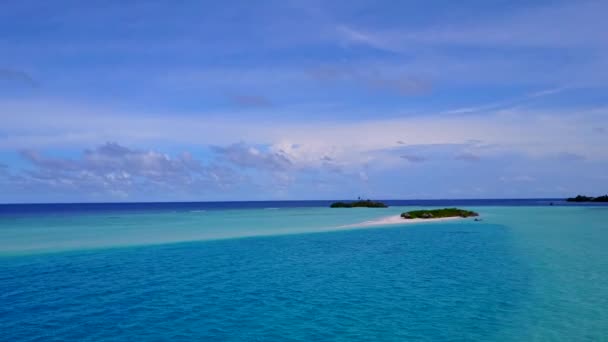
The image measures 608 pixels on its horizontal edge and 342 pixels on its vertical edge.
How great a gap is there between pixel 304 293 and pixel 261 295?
2174 mm

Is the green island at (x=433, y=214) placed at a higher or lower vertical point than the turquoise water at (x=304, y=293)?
higher

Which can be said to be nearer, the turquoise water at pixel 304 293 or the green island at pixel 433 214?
the turquoise water at pixel 304 293

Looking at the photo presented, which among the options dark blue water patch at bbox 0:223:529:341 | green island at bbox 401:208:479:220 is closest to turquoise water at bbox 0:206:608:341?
dark blue water patch at bbox 0:223:529:341

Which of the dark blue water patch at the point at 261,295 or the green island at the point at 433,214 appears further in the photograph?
the green island at the point at 433,214

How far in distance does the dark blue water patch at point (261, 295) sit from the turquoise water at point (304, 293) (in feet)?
0.23

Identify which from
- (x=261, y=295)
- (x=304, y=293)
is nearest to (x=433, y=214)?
(x=304, y=293)

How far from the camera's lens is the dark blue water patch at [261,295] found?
1709 centimetres

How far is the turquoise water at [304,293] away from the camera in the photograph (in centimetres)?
1703

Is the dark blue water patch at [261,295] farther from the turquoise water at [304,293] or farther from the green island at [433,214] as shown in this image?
the green island at [433,214]

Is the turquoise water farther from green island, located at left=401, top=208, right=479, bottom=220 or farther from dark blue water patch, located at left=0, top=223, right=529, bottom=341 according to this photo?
green island, located at left=401, top=208, right=479, bottom=220

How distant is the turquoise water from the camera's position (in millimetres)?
17031

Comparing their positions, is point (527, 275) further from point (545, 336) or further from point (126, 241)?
point (126, 241)

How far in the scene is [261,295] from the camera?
22.6 m

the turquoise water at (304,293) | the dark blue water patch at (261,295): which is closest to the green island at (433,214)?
the turquoise water at (304,293)
